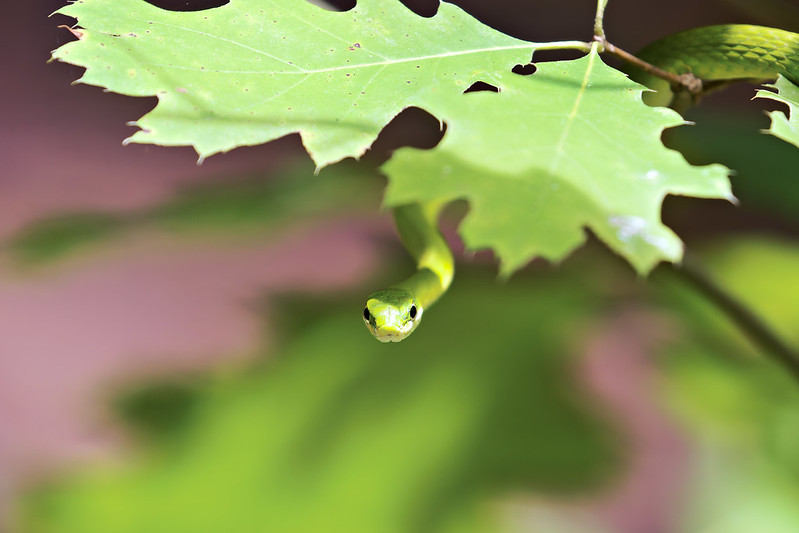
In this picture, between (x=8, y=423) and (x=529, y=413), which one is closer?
(x=529, y=413)

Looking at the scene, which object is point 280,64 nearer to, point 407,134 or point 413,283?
point 413,283

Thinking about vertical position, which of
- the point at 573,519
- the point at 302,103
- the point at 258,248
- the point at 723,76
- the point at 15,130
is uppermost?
the point at 302,103

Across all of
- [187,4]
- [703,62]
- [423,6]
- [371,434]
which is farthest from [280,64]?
[423,6]

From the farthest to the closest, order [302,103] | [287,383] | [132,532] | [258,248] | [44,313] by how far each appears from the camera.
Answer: [258,248] → [44,313] → [287,383] → [132,532] → [302,103]

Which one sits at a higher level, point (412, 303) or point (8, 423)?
point (412, 303)

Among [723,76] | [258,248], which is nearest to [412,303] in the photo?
[723,76]

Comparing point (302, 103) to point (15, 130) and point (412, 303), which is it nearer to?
point (412, 303)
